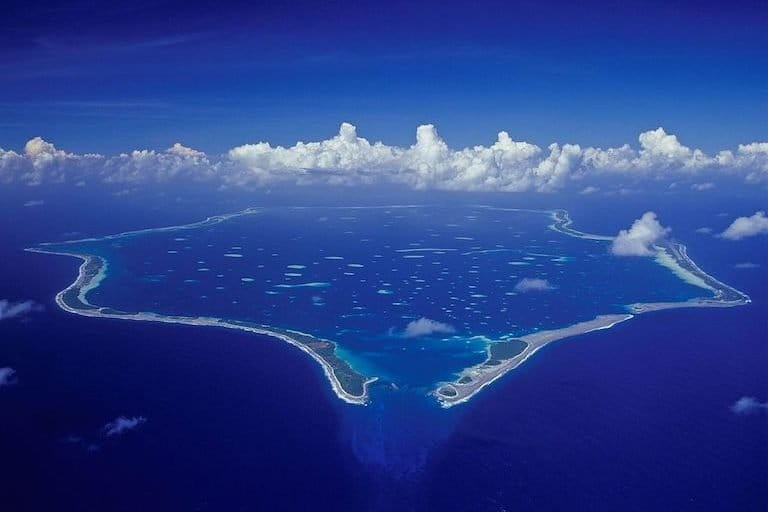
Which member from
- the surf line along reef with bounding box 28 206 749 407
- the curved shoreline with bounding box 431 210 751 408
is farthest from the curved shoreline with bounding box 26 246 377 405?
the curved shoreline with bounding box 431 210 751 408

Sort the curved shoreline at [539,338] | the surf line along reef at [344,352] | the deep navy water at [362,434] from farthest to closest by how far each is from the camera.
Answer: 1. the surf line along reef at [344,352]
2. the curved shoreline at [539,338]
3. the deep navy water at [362,434]

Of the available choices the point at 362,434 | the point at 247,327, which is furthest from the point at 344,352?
the point at 362,434

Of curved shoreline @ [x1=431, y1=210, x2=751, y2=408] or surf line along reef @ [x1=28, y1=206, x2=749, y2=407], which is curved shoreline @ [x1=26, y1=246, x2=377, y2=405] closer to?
surf line along reef @ [x1=28, y1=206, x2=749, y2=407]

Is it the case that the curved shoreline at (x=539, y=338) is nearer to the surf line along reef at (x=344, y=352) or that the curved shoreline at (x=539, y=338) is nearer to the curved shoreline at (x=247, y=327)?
the surf line along reef at (x=344, y=352)

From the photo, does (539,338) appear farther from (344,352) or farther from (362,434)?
(362,434)

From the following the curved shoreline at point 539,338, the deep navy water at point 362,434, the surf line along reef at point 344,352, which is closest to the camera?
the deep navy water at point 362,434

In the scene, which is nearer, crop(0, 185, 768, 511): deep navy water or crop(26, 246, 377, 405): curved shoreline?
crop(0, 185, 768, 511): deep navy water

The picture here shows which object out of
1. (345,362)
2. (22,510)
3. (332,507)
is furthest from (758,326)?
(22,510)

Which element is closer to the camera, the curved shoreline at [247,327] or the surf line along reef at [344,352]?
the surf line along reef at [344,352]

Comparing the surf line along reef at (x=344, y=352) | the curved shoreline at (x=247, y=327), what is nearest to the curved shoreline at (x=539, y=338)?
the surf line along reef at (x=344, y=352)
